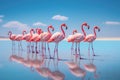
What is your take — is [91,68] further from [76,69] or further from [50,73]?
[50,73]

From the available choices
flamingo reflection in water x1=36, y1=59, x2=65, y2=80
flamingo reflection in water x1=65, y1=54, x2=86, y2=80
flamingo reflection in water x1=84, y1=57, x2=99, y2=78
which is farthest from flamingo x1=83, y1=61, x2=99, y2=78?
flamingo reflection in water x1=36, y1=59, x2=65, y2=80

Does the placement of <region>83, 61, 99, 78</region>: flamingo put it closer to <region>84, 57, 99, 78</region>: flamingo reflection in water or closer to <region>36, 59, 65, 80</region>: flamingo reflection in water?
<region>84, 57, 99, 78</region>: flamingo reflection in water

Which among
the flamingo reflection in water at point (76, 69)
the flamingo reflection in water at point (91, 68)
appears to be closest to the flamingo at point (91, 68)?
the flamingo reflection in water at point (91, 68)

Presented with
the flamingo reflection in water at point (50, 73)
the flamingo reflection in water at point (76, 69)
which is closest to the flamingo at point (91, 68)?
the flamingo reflection in water at point (76, 69)

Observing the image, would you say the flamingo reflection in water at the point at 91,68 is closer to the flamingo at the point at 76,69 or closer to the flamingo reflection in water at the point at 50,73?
the flamingo at the point at 76,69

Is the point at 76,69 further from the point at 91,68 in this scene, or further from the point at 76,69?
the point at 91,68

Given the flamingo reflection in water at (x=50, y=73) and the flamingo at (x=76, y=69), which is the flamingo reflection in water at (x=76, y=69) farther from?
the flamingo reflection in water at (x=50, y=73)

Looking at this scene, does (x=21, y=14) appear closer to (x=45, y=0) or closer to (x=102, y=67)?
(x=45, y=0)

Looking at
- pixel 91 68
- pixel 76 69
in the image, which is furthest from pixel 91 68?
pixel 76 69

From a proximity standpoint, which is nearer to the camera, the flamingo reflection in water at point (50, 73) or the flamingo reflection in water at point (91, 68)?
the flamingo reflection in water at point (50, 73)

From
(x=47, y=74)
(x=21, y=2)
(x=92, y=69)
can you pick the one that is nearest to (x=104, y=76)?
(x=92, y=69)

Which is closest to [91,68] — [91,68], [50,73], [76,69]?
[91,68]

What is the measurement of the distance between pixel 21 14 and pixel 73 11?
6.36 feet

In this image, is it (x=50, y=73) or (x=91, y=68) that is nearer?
(x=50, y=73)
